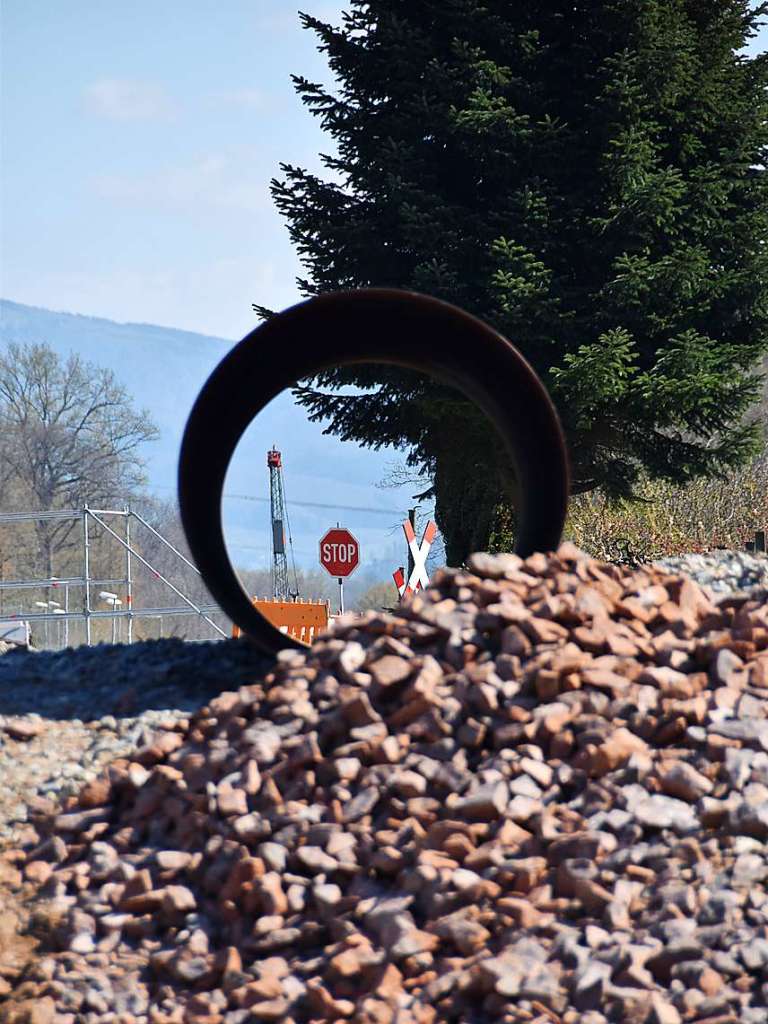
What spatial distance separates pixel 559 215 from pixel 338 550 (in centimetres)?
719

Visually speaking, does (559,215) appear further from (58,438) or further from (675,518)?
(58,438)

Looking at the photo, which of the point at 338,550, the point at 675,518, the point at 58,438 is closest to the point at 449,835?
the point at 338,550

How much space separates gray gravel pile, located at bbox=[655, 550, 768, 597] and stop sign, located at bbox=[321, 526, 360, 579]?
10070 millimetres

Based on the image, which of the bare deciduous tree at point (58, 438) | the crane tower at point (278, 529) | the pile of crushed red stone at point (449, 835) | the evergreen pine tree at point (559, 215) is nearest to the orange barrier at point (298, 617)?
the evergreen pine tree at point (559, 215)

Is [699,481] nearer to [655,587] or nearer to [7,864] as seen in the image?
[655,587]

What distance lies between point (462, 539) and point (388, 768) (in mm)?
11683

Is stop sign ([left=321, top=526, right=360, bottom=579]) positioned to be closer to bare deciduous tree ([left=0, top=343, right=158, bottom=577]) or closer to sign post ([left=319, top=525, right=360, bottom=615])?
sign post ([left=319, top=525, right=360, bottom=615])

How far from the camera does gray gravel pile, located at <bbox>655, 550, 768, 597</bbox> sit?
8266 millimetres

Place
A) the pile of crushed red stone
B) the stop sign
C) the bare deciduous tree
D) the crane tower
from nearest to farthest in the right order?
the pile of crushed red stone
the stop sign
the crane tower
the bare deciduous tree

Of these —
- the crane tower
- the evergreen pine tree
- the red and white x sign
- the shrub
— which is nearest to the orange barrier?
the red and white x sign

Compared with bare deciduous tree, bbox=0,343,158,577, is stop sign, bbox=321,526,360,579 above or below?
below

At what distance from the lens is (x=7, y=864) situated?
4789 mm

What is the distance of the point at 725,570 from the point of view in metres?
8.88

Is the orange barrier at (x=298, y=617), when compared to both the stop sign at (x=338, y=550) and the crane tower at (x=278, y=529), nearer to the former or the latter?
the stop sign at (x=338, y=550)
